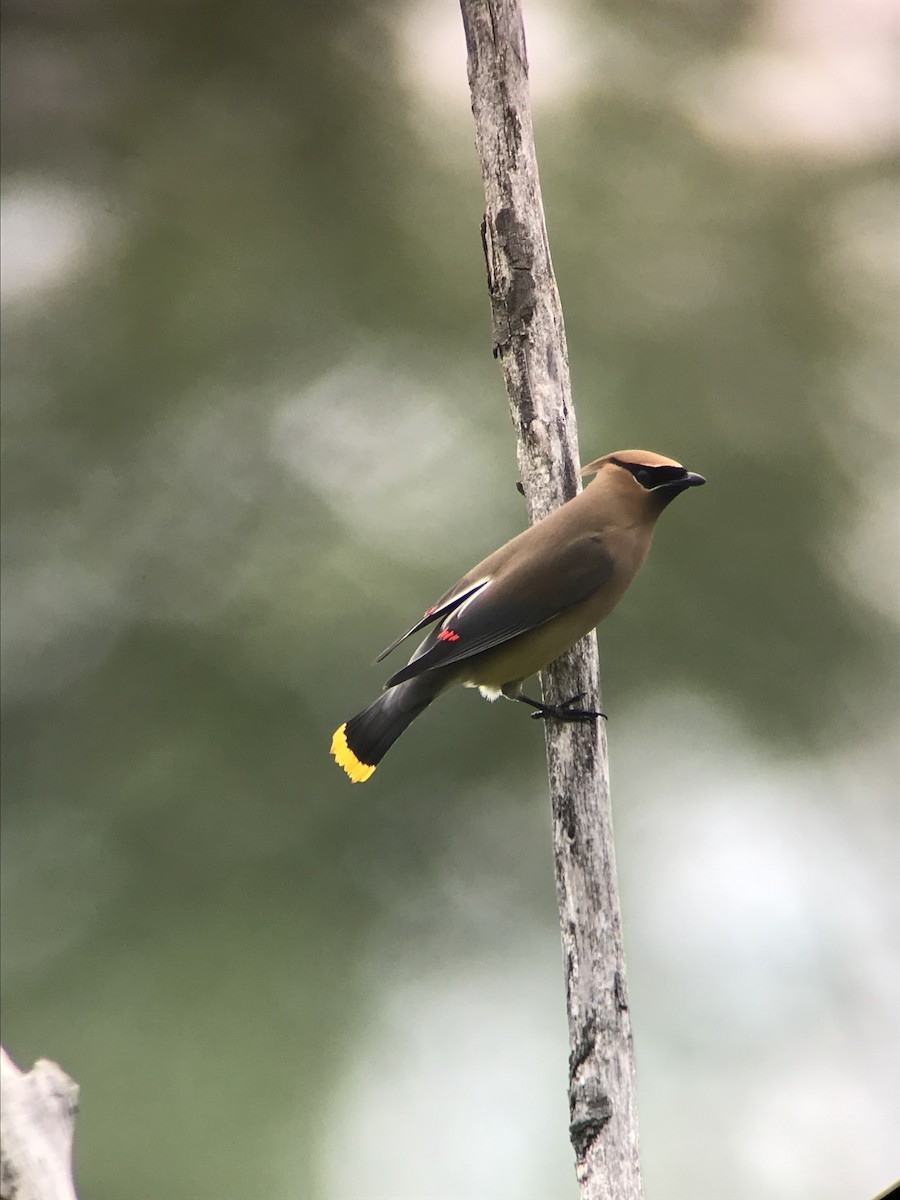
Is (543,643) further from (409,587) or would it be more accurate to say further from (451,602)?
(409,587)

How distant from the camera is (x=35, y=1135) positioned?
1.34 meters

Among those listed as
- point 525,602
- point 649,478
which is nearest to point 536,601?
point 525,602

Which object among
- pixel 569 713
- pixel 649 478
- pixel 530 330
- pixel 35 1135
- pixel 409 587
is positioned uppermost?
pixel 409 587

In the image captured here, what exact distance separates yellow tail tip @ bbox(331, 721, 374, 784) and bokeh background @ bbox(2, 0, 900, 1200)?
1108 mm

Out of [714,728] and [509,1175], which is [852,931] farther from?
[509,1175]

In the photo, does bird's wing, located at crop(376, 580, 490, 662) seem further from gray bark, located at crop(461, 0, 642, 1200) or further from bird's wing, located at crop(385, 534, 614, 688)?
gray bark, located at crop(461, 0, 642, 1200)

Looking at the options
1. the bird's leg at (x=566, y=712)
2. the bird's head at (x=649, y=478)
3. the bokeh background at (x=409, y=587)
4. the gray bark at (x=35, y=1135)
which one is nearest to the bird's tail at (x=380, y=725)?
the bird's leg at (x=566, y=712)

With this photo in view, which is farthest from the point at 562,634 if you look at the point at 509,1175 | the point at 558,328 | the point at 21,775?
the point at 21,775

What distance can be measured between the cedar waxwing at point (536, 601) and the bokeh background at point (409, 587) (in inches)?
42.3

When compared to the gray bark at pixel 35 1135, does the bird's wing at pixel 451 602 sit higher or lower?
higher

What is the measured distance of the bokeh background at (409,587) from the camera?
8.84 ft

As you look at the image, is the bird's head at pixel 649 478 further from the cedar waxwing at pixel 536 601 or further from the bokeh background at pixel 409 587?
the bokeh background at pixel 409 587

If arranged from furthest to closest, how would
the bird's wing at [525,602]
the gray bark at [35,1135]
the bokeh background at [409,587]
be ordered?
the bokeh background at [409,587]
the bird's wing at [525,602]
the gray bark at [35,1135]

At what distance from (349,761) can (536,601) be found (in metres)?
0.38
